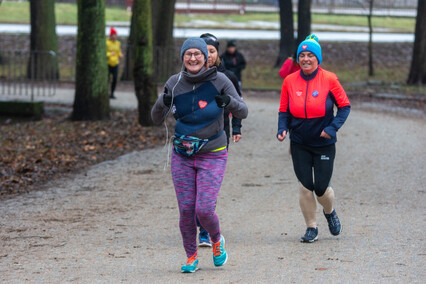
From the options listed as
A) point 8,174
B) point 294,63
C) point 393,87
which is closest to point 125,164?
point 8,174

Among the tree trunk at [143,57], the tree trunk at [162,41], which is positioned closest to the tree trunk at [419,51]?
the tree trunk at [162,41]

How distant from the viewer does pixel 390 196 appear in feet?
32.5

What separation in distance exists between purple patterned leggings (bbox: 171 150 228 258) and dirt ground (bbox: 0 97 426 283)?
17.6 inches

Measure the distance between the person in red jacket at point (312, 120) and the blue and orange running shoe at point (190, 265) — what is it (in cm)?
138

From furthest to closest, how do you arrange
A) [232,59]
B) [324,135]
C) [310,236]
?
1. [232,59]
2. [310,236]
3. [324,135]

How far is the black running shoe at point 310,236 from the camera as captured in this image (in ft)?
24.9

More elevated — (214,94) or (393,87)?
(214,94)

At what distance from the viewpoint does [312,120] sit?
7410 millimetres

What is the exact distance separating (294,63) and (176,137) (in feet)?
19.1

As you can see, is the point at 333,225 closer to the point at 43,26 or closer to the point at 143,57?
the point at 143,57

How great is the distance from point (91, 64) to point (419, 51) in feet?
38.7

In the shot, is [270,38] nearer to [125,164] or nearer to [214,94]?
[125,164]

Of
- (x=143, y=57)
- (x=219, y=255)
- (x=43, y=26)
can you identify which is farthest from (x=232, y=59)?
(x=43, y=26)

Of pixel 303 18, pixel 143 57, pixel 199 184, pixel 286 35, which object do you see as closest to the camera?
pixel 199 184
